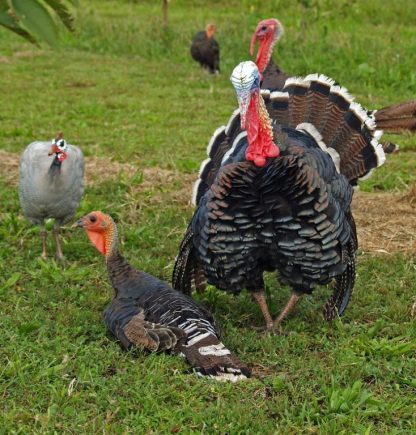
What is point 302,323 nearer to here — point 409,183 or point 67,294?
point 67,294

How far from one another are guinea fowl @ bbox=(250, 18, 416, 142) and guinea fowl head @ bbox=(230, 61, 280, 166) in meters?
0.78

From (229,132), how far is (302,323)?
1.19 metres

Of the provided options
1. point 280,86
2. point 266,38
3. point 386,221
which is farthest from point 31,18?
point 266,38

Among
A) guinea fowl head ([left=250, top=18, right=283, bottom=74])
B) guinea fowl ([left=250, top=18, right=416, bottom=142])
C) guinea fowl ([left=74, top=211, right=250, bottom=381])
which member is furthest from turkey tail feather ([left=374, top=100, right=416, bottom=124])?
guinea fowl head ([left=250, top=18, right=283, bottom=74])

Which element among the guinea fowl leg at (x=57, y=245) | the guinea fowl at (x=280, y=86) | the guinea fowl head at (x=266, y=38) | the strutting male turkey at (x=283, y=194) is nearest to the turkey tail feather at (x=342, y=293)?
the strutting male turkey at (x=283, y=194)

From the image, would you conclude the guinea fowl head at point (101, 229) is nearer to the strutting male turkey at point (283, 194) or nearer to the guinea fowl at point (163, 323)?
the guinea fowl at point (163, 323)

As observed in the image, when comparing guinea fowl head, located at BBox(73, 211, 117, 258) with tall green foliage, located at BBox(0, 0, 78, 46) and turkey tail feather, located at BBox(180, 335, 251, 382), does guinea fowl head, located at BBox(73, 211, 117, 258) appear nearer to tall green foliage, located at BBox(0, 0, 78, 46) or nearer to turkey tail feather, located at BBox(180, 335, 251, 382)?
turkey tail feather, located at BBox(180, 335, 251, 382)

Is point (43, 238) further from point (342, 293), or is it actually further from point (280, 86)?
point (280, 86)

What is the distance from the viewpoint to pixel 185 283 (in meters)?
4.86

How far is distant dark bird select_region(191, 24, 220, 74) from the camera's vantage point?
12.7 m

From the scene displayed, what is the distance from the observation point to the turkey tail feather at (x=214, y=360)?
406cm

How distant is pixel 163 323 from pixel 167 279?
1.21 m

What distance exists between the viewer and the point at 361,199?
7230 millimetres

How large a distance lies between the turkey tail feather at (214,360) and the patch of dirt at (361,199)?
218 centimetres
